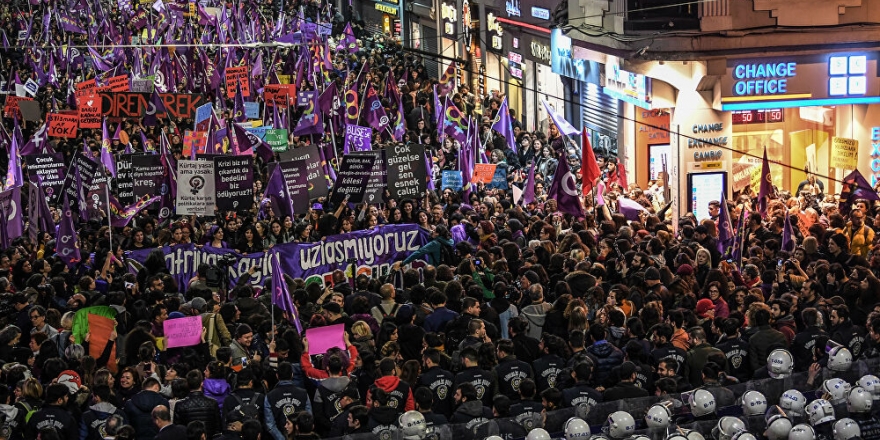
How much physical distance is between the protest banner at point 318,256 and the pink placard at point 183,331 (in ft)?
11.7

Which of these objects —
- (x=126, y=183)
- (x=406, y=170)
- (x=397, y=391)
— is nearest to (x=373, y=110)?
(x=406, y=170)

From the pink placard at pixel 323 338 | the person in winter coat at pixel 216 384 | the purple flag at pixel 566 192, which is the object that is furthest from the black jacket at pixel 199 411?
the purple flag at pixel 566 192

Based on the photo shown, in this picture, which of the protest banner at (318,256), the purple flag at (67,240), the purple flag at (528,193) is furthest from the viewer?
the purple flag at (528,193)

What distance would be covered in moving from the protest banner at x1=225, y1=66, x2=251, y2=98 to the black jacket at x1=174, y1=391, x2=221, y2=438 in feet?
64.2

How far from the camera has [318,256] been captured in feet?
61.1

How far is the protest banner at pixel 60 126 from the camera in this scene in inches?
1019

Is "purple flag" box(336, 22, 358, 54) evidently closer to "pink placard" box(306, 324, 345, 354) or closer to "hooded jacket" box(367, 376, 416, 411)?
"pink placard" box(306, 324, 345, 354)

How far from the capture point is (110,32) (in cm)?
4488

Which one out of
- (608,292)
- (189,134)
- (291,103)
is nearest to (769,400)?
(608,292)

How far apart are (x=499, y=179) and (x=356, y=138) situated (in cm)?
262

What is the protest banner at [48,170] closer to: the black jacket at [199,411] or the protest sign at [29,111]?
the black jacket at [199,411]

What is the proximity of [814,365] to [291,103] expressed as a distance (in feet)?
65.3

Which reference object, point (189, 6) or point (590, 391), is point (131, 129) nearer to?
point (590, 391)

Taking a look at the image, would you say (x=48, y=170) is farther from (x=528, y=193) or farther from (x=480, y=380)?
(x=480, y=380)
